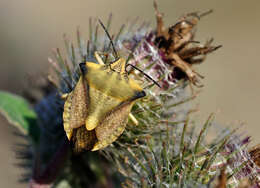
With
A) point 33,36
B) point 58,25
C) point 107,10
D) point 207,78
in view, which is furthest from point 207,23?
point 33,36

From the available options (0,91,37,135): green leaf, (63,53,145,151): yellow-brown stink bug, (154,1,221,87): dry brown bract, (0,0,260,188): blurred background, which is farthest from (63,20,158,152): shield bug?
(0,0,260,188): blurred background

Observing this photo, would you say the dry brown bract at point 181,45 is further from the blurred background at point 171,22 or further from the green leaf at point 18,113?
the blurred background at point 171,22

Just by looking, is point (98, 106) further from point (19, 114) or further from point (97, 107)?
point (19, 114)

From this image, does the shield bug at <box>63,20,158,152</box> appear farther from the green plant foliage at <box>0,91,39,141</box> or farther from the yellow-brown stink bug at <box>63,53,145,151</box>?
the green plant foliage at <box>0,91,39,141</box>

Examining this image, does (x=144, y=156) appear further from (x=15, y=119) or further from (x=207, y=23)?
(x=207, y=23)

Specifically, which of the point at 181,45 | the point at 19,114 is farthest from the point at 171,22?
the point at 181,45
